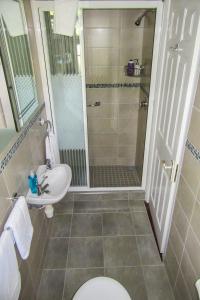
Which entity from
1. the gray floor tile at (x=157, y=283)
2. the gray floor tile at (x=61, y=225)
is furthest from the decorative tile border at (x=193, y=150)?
the gray floor tile at (x=61, y=225)

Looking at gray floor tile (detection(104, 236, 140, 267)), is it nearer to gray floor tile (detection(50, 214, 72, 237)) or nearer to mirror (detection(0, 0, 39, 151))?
gray floor tile (detection(50, 214, 72, 237))

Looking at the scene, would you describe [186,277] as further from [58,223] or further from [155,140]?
[58,223]

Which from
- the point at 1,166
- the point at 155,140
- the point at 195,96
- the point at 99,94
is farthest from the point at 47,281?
the point at 99,94

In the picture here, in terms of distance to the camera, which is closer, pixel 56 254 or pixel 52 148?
pixel 56 254

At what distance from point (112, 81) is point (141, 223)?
1.72 m

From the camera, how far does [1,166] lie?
110 centimetres

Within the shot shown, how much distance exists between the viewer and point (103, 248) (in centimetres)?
201

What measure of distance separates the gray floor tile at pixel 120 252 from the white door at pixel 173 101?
0.86ft

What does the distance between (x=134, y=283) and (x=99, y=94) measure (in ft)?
6.86

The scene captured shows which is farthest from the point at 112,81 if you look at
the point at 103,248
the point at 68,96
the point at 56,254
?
the point at 56,254

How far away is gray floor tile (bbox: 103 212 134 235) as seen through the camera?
A: 2164 mm

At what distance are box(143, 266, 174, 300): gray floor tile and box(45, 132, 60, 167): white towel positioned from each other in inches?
49.8

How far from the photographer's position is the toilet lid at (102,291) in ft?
4.18

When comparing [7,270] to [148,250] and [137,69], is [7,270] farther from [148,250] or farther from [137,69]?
[137,69]
